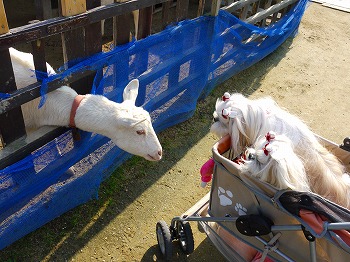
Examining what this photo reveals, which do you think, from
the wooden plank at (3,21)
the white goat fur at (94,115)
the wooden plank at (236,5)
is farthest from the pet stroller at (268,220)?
the wooden plank at (236,5)

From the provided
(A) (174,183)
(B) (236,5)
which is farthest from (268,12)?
(A) (174,183)

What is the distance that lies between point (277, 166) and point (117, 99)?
73.6 inches

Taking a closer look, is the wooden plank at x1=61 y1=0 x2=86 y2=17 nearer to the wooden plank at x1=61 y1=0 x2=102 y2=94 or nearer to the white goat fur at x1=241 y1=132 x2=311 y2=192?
the wooden plank at x1=61 y1=0 x2=102 y2=94

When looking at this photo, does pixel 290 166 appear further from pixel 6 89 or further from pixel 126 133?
pixel 6 89

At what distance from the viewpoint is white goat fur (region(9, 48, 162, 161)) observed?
2.94 metres

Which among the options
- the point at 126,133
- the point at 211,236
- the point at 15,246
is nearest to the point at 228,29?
the point at 126,133

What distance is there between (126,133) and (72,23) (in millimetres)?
1007

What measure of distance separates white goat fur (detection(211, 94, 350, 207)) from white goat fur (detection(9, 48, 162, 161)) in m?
0.72

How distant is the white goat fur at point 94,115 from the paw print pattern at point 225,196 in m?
0.86

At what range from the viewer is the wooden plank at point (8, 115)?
8.12 ft

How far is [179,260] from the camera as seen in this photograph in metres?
3.05

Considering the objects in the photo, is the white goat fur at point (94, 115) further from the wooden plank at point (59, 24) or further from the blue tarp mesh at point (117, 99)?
the wooden plank at point (59, 24)

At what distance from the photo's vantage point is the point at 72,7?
263cm

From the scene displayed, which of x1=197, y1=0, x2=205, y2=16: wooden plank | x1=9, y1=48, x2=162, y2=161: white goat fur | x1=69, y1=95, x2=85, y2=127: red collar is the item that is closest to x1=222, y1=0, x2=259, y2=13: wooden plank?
x1=197, y1=0, x2=205, y2=16: wooden plank
